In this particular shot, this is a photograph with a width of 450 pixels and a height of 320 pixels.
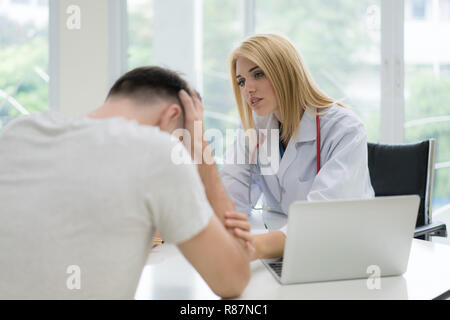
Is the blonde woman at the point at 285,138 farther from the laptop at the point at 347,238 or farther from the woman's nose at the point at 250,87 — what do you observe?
the laptop at the point at 347,238

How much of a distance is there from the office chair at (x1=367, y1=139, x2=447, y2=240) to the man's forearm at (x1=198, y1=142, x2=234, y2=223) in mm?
1007

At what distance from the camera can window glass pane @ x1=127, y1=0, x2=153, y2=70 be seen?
3348mm

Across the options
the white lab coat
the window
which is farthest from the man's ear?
the window

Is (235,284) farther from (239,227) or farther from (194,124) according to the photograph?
(194,124)

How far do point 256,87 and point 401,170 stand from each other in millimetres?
749

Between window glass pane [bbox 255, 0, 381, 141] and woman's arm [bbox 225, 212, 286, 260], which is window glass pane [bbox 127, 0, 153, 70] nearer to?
window glass pane [bbox 255, 0, 381, 141]

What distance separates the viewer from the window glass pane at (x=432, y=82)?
3088mm

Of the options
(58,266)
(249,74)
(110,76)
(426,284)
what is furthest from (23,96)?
(426,284)

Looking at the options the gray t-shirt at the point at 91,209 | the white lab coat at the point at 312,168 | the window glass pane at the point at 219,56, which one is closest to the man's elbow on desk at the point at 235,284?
the gray t-shirt at the point at 91,209

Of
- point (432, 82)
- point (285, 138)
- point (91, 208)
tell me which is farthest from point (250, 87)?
point (432, 82)

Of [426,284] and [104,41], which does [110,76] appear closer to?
[104,41]

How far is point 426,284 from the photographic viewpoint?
1026mm

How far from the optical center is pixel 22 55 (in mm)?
3131

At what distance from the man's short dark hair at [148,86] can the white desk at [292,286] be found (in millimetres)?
412
